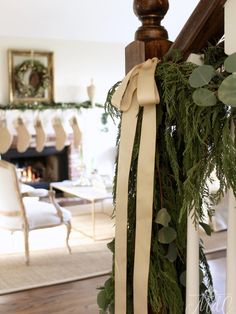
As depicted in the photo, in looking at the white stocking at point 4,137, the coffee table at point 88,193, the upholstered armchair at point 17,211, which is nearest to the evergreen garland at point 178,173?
the upholstered armchair at point 17,211

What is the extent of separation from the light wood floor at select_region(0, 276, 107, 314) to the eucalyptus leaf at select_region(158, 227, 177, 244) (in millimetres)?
2192

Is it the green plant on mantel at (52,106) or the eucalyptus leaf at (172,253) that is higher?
the green plant on mantel at (52,106)

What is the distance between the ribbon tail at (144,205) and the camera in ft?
2.86

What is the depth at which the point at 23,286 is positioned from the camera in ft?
11.2

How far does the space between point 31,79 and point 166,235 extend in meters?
5.62

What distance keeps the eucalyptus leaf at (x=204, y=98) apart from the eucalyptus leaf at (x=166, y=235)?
29cm

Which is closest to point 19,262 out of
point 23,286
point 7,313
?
point 23,286

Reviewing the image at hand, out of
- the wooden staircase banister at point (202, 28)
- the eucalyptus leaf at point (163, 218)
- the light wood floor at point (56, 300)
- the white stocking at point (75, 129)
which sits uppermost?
the wooden staircase banister at point (202, 28)

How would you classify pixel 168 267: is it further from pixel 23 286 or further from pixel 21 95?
pixel 21 95

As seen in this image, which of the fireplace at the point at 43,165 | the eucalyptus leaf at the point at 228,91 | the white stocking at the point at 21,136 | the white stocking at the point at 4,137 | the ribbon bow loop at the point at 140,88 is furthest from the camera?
the fireplace at the point at 43,165

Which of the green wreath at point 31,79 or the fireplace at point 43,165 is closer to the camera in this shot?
the green wreath at point 31,79

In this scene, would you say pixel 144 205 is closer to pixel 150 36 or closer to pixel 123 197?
pixel 123 197

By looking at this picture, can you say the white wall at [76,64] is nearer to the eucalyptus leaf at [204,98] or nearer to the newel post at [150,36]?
the newel post at [150,36]

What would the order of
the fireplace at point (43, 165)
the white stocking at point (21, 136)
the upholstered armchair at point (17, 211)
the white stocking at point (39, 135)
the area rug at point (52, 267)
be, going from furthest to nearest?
the fireplace at point (43, 165), the white stocking at point (39, 135), the white stocking at point (21, 136), the upholstered armchair at point (17, 211), the area rug at point (52, 267)
